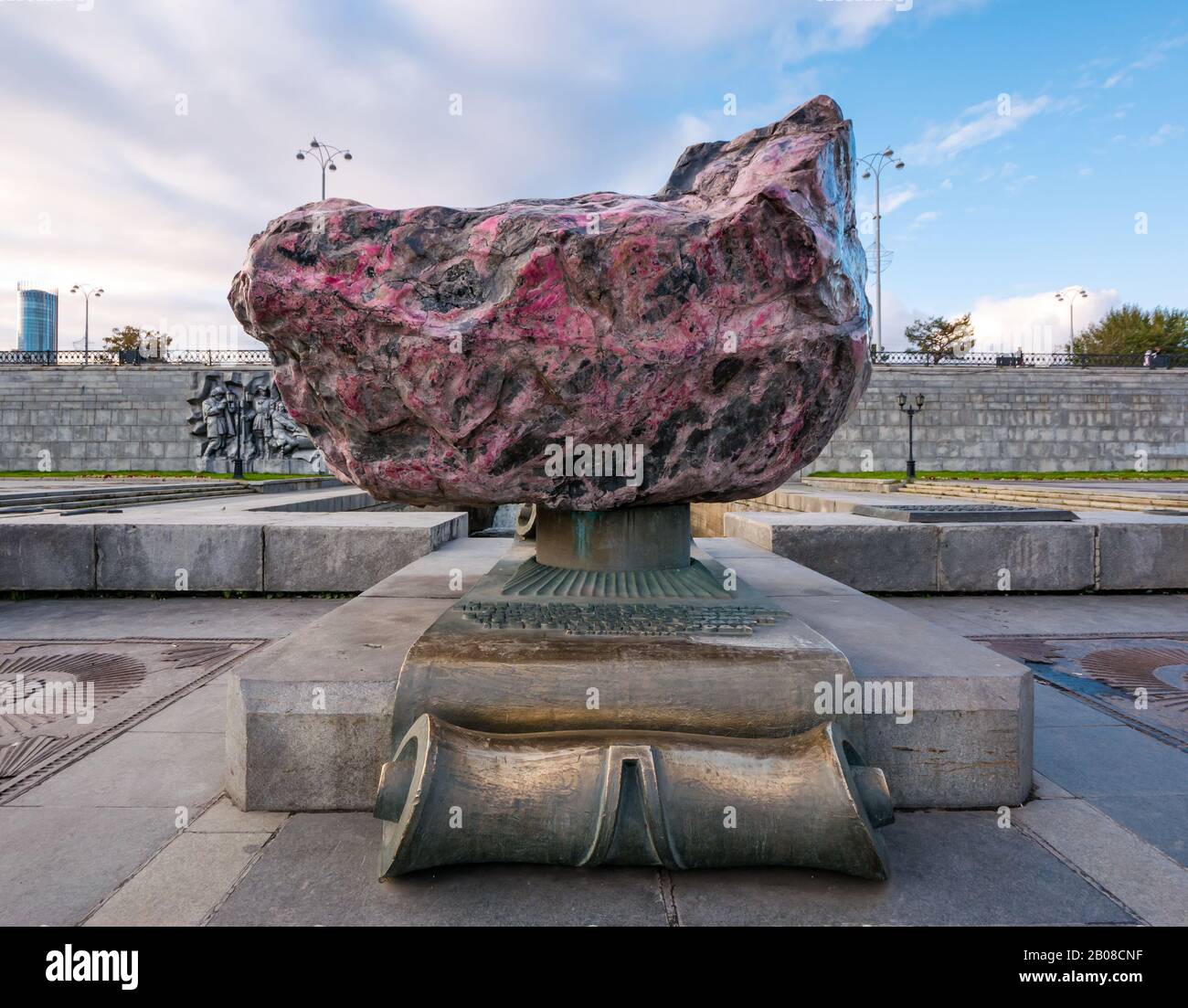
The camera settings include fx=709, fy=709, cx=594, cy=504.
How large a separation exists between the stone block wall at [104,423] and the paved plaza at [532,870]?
87.5 feet

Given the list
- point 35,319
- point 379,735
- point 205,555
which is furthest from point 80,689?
point 35,319

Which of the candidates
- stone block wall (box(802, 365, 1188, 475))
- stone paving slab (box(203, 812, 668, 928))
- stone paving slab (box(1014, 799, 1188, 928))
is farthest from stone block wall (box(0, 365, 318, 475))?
stone paving slab (box(1014, 799, 1188, 928))

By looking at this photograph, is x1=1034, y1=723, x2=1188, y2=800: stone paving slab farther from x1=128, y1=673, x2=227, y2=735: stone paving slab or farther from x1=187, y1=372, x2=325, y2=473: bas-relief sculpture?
x1=187, y1=372, x2=325, y2=473: bas-relief sculpture

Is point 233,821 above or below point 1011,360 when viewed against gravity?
below

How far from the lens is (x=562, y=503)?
123 inches

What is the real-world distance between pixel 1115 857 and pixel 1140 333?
171 ft

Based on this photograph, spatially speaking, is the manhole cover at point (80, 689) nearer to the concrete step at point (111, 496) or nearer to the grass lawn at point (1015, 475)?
the concrete step at point (111, 496)

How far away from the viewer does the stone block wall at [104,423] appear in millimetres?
26344

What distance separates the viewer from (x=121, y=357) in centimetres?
2923

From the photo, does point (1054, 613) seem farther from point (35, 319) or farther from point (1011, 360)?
point (35, 319)

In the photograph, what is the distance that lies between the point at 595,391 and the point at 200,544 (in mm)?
4918

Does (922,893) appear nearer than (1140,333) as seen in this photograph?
Yes

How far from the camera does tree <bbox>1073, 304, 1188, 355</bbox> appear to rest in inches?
1646
